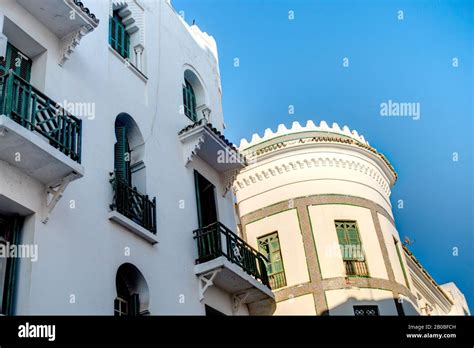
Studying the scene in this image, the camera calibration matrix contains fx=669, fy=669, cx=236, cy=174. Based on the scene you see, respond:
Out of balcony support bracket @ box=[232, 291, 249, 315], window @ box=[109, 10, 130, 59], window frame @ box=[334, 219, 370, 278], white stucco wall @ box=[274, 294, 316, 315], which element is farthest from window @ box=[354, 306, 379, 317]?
window @ box=[109, 10, 130, 59]

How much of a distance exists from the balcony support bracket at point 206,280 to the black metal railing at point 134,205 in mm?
1747

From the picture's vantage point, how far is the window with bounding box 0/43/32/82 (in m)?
12.0

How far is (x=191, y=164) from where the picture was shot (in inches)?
650

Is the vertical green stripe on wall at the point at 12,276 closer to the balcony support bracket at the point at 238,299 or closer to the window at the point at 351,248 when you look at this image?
the balcony support bracket at the point at 238,299

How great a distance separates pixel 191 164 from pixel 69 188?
5269mm

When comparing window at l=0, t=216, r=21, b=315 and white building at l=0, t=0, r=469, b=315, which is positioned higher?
white building at l=0, t=0, r=469, b=315

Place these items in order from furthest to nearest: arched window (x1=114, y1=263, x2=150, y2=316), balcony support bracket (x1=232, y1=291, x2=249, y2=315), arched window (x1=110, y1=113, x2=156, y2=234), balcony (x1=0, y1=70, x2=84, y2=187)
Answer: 1. balcony support bracket (x1=232, y1=291, x2=249, y2=315)
2. arched window (x1=110, y1=113, x2=156, y2=234)
3. arched window (x1=114, y1=263, x2=150, y2=316)
4. balcony (x1=0, y1=70, x2=84, y2=187)

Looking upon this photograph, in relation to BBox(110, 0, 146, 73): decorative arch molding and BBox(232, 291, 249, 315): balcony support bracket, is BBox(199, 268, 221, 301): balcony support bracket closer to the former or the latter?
BBox(232, 291, 249, 315): balcony support bracket

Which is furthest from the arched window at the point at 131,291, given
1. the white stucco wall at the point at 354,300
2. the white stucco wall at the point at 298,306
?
the white stucco wall at the point at 354,300

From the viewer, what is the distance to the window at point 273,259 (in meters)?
20.9

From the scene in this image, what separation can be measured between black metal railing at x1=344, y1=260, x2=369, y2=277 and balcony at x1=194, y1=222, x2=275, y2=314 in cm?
465
